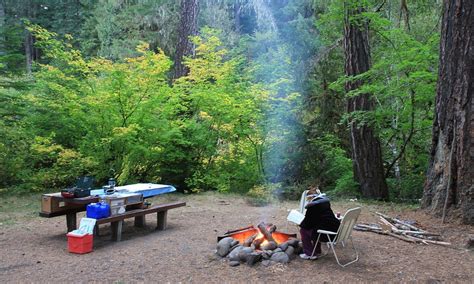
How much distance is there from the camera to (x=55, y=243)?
18.0ft

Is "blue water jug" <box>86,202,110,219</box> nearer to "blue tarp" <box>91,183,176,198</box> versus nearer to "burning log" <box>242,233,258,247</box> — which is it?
"blue tarp" <box>91,183,176,198</box>

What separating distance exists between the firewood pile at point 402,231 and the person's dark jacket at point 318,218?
158 centimetres

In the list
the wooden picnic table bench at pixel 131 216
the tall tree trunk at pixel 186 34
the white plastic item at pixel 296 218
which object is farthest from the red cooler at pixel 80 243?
the tall tree trunk at pixel 186 34

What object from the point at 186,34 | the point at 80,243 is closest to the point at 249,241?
the point at 80,243

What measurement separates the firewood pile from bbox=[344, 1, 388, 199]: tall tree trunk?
3.47 m

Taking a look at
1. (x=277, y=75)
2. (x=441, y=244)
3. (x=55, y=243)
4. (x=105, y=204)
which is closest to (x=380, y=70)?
(x=277, y=75)

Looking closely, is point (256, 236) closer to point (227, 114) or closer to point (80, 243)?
point (80, 243)

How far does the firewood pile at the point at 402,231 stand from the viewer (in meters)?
5.44

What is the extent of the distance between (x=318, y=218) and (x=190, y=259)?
170cm

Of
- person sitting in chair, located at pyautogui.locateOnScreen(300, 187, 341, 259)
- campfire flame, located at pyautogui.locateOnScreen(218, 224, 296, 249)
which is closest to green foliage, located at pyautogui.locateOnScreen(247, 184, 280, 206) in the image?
campfire flame, located at pyautogui.locateOnScreen(218, 224, 296, 249)

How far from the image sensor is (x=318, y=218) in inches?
183

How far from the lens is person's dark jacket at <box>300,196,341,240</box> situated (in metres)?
4.63

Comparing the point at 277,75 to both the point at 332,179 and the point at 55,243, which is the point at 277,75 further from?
the point at 55,243

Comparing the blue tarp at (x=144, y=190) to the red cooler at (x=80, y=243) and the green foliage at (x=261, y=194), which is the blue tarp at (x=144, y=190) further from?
the green foliage at (x=261, y=194)
